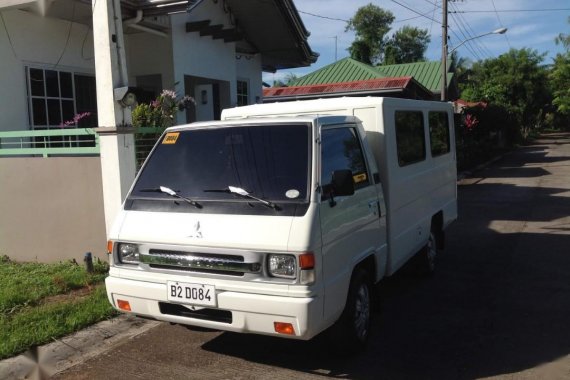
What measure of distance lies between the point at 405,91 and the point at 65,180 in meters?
12.0

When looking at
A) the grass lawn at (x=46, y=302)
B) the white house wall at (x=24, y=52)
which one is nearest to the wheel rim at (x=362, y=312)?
the grass lawn at (x=46, y=302)

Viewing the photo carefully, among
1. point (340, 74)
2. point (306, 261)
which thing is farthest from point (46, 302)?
point (340, 74)

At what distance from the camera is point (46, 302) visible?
5934 millimetres

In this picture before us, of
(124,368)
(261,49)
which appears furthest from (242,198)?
(261,49)

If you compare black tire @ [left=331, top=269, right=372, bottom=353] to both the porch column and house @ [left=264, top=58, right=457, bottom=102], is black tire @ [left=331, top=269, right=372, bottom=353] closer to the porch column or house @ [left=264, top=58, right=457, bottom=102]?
the porch column

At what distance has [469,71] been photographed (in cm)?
6297

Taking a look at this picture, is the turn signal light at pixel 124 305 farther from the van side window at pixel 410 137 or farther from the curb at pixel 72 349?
the van side window at pixel 410 137

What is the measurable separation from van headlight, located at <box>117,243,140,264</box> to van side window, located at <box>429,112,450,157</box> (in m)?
4.07

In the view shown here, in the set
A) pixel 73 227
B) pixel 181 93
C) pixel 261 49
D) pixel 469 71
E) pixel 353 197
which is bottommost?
pixel 73 227

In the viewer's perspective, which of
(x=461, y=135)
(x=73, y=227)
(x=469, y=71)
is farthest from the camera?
(x=469, y=71)

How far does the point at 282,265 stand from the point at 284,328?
1.38 ft

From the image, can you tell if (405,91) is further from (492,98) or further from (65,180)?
(492,98)

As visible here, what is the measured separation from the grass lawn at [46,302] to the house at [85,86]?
50 centimetres

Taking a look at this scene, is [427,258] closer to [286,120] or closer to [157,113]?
[286,120]
